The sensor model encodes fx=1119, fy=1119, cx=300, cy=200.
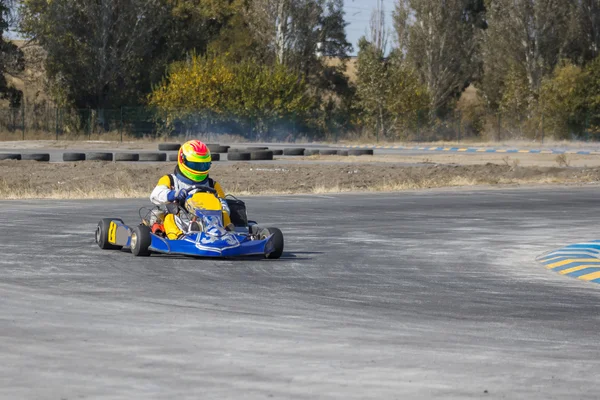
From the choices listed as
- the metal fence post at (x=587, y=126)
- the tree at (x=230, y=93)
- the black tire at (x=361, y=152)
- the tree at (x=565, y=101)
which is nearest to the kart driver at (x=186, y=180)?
the black tire at (x=361, y=152)


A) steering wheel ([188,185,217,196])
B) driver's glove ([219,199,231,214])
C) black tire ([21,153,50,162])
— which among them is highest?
steering wheel ([188,185,217,196])

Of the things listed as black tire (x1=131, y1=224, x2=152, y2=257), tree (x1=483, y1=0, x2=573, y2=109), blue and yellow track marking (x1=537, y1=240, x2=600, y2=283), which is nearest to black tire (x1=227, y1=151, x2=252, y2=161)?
blue and yellow track marking (x1=537, y1=240, x2=600, y2=283)

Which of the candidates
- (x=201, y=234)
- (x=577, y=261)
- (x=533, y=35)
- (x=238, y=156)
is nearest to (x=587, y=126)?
(x=533, y=35)

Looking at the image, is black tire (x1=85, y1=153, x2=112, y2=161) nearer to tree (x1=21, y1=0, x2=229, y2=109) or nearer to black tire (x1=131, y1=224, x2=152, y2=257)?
black tire (x1=131, y1=224, x2=152, y2=257)

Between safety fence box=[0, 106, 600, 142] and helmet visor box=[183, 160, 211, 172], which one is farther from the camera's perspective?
safety fence box=[0, 106, 600, 142]

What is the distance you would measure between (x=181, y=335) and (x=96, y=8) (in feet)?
196

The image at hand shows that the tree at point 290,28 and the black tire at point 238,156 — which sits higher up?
the tree at point 290,28

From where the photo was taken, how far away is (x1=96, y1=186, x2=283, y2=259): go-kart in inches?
498

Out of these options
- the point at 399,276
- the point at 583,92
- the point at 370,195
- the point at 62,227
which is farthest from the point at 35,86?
the point at 399,276

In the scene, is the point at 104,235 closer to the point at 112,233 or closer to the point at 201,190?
the point at 112,233

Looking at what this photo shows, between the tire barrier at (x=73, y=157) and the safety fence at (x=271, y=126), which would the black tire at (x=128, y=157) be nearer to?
the tire barrier at (x=73, y=157)

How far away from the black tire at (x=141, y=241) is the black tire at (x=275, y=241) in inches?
53.1

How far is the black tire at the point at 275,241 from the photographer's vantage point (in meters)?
13.0

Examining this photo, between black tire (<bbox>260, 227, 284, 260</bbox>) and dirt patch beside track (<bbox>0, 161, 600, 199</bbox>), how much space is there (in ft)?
41.0
